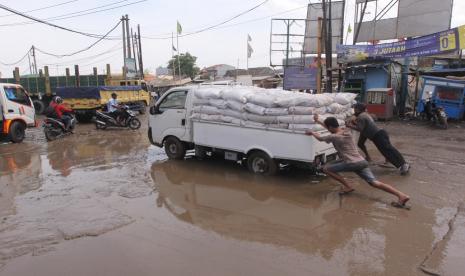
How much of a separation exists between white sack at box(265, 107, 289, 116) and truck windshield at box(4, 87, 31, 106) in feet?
30.9

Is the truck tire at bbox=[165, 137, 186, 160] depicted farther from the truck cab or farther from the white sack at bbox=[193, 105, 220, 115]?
the truck cab

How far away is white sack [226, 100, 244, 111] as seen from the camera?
25.4 feet

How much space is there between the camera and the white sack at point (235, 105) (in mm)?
7750

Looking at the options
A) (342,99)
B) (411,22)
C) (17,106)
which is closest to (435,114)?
(411,22)

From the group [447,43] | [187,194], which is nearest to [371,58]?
[447,43]

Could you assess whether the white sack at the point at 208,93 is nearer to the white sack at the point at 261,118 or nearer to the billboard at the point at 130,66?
the white sack at the point at 261,118

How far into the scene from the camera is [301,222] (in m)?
5.37

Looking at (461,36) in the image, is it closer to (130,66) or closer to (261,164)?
(261,164)

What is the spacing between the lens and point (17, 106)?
13.2m

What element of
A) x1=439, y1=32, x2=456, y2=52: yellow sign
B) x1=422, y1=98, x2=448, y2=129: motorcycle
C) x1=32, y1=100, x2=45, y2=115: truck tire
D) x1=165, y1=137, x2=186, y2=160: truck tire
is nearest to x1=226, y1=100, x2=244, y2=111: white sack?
x1=165, y1=137, x2=186, y2=160: truck tire

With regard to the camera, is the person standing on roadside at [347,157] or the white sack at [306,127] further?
the white sack at [306,127]

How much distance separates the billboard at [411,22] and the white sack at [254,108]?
14.6m

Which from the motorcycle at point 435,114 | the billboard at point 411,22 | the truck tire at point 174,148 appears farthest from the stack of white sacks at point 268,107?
the billboard at point 411,22

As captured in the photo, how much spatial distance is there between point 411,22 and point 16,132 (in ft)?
57.2
